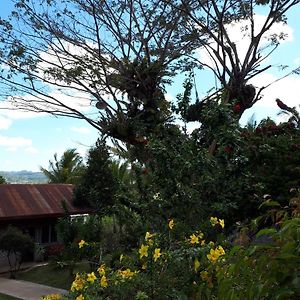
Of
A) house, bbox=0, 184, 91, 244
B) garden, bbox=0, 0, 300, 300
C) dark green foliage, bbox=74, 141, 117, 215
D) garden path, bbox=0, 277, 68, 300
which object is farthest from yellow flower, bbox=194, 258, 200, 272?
house, bbox=0, 184, 91, 244

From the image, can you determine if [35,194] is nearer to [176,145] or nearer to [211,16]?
[211,16]

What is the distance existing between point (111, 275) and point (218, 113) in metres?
3.07

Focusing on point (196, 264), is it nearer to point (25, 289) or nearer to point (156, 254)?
point (156, 254)

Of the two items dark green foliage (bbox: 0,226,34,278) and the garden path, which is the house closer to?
dark green foliage (bbox: 0,226,34,278)

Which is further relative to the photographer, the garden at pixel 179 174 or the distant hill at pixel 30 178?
the distant hill at pixel 30 178

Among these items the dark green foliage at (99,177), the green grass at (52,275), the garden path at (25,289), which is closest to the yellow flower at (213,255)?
the garden path at (25,289)

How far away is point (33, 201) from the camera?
67.4ft

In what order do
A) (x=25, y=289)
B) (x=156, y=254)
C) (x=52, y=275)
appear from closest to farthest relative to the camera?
(x=156, y=254) < (x=25, y=289) < (x=52, y=275)

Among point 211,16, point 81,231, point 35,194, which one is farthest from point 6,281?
A: point 211,16

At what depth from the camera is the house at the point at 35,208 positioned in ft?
62.4

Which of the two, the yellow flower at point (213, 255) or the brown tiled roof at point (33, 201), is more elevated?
the brown tiled roof at point (33, 201)

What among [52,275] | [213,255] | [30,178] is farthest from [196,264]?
[30,178]

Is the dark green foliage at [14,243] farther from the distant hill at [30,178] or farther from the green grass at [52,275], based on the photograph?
the distant hill at [30,178]

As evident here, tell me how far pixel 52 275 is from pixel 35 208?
4898mm
